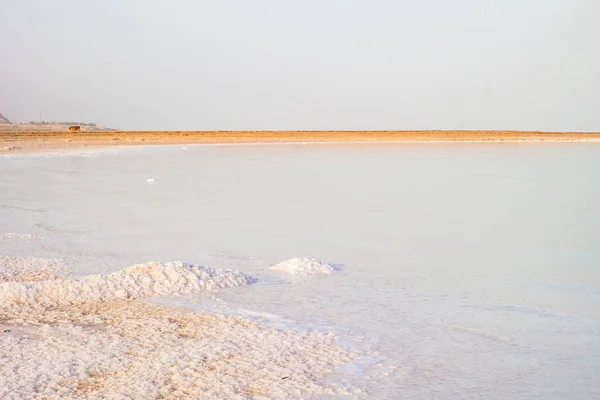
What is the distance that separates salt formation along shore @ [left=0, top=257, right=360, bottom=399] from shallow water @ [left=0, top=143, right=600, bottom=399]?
195 millimetres

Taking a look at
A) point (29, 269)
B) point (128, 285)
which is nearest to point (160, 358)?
point (128, 285)

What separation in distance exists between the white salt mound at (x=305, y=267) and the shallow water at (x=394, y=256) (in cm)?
9

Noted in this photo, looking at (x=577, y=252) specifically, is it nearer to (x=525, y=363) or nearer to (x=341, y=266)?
(x=341, y=266)

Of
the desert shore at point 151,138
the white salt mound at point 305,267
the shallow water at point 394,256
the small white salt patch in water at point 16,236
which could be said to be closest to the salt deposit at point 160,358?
the shallow water at point 394,256

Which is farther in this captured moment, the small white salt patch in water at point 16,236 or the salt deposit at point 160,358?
the small white salt patch in water at point 16,236

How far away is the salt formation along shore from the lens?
2.77m

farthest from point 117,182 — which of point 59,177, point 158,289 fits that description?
point 158,289

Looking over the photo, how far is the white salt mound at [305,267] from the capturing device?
489 centimetres

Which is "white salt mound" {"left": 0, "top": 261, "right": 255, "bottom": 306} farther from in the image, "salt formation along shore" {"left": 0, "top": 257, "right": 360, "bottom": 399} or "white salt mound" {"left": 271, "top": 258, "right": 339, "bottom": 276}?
"white salt mound" {"left": 271, "top": 258, "right": 339, "bottom": 276}

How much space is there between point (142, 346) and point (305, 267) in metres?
1.86

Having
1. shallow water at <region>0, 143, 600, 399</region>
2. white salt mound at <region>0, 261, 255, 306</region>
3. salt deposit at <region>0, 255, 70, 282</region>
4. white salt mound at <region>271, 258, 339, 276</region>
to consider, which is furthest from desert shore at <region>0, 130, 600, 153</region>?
white salt mound at <region>0, 261, 255, 306</region>

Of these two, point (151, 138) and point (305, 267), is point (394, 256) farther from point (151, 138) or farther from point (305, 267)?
point (151, 138)

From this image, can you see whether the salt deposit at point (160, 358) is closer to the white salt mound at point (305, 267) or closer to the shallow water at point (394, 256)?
the shallow water at point (394, 256)

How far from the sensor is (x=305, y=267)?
495 centimetres
